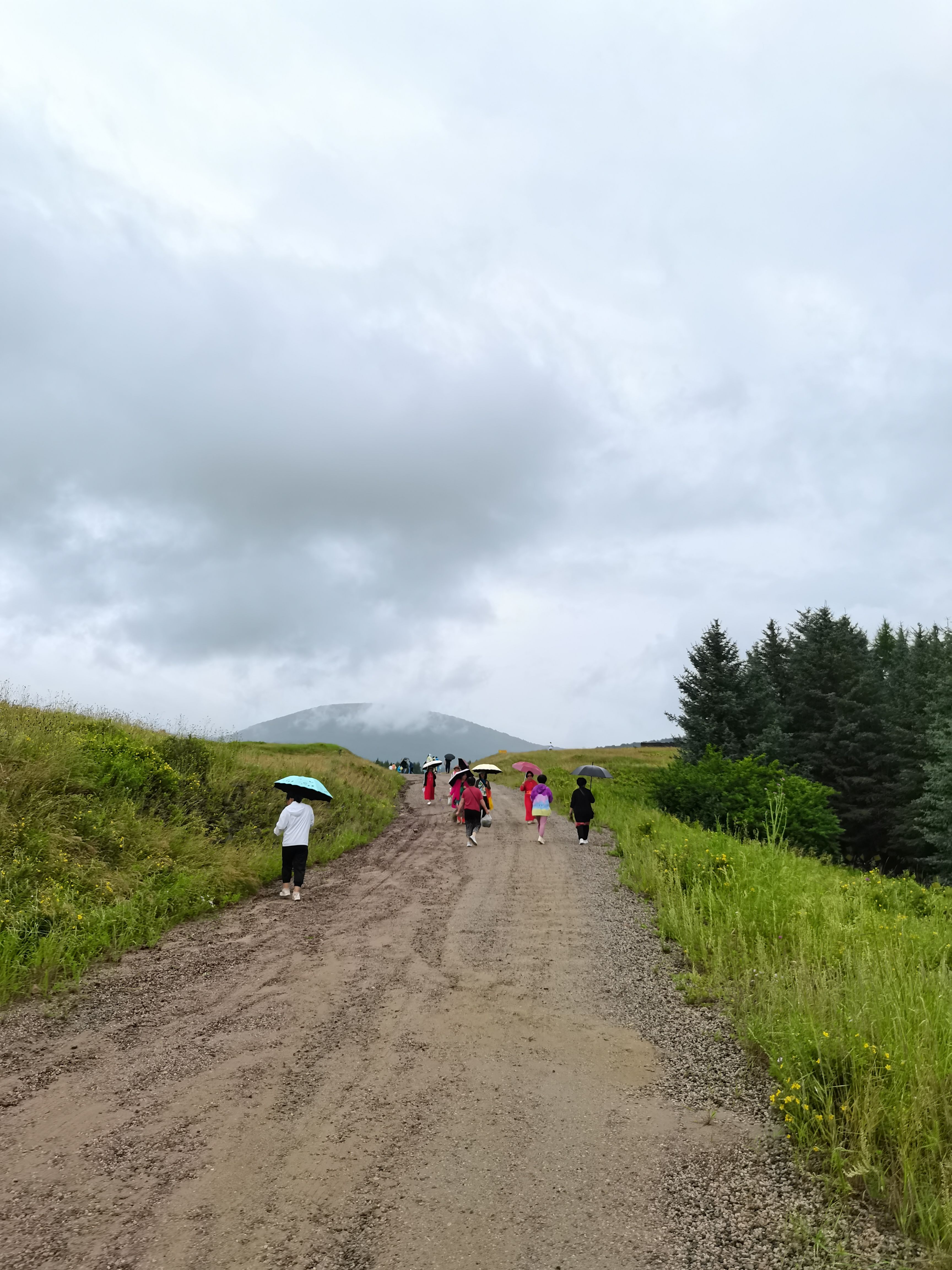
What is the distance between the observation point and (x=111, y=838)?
37.0 ft

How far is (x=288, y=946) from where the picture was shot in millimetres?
9023

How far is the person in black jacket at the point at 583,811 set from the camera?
1892 centimetres

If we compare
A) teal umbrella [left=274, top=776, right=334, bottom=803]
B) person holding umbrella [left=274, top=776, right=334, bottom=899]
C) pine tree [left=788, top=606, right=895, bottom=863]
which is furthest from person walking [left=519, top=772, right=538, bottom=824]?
pine tree [left=788, top=606, right=895, bottom=863]

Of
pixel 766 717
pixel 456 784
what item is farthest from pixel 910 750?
pixel 456 784

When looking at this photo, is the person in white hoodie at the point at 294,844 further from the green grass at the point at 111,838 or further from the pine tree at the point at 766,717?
the pine tree at the point at 766,717

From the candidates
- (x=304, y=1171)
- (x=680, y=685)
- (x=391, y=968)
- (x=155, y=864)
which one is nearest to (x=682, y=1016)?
(x=391, y=968)

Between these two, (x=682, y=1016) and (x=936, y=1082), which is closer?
(x=936, y=1082)

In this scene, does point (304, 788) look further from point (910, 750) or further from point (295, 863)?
point (910, 750)

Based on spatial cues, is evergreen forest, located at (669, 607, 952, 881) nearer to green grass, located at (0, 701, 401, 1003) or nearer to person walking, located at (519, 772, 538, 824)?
person walking, located at (519, 772, 538, 824)

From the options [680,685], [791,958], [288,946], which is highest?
[680,685]

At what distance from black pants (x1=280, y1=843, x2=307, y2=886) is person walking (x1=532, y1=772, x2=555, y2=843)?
334 inches

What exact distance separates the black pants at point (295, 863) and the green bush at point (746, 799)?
12332 millimetres

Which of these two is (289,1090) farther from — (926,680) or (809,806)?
(926,680)

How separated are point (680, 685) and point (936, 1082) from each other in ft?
131
